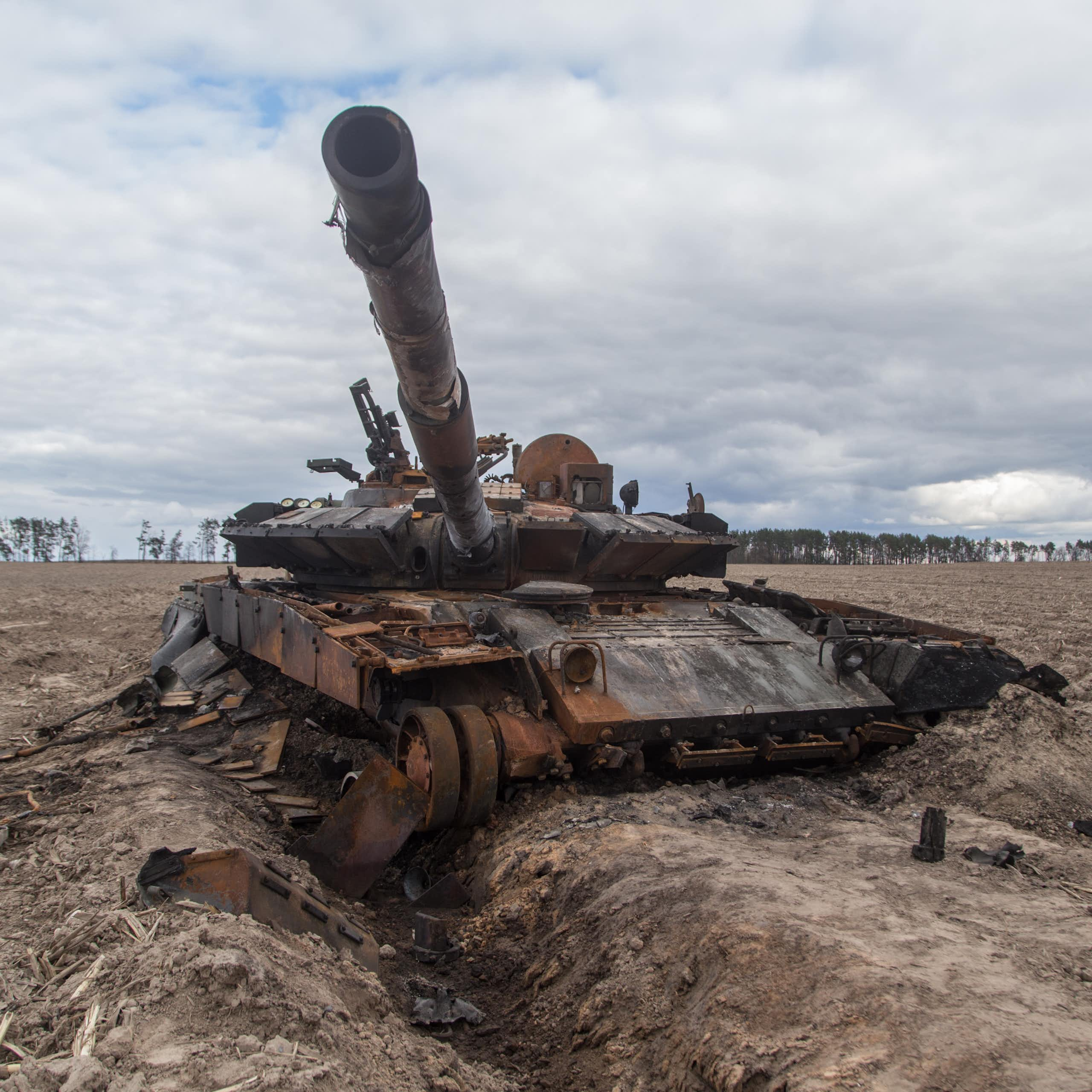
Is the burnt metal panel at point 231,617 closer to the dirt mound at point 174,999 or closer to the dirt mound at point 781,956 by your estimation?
the dirt mound at point 174,999

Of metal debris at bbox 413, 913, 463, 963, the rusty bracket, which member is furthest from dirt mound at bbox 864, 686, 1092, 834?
metal debris at bbox 413, 913, 463, 963

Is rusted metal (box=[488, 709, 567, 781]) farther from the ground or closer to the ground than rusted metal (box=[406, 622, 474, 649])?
closer to the ground

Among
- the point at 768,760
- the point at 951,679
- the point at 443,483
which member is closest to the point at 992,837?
the point at 768,760

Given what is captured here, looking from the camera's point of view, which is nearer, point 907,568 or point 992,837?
point 992,837

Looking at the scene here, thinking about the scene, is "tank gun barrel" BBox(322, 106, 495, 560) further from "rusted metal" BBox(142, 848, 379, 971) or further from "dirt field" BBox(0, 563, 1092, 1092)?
"rusted metal" BBox(142, 848, 379, 971)

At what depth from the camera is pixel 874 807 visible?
18.7 feet

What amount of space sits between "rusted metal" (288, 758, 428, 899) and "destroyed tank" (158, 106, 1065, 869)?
0.03 metres

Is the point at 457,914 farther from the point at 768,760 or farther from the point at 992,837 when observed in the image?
the point at 992,837

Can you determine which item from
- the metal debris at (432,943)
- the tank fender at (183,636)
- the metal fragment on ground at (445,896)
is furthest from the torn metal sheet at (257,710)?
the metal debris at (432,943)

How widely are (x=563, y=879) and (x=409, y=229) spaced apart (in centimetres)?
324

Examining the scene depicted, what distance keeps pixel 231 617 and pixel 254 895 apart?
18.8 ft

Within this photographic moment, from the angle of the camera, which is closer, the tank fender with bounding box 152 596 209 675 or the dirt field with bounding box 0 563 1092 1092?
the dirt field with bounding box 0 563 1092 1092

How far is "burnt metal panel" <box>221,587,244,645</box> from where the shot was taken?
28.2 ft

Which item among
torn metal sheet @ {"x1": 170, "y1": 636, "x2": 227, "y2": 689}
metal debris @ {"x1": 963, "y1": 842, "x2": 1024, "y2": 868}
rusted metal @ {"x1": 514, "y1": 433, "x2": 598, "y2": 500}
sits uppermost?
rusted metal @ {"x1": 514, "y1": 433, "x2": 598, "y2": 500}
